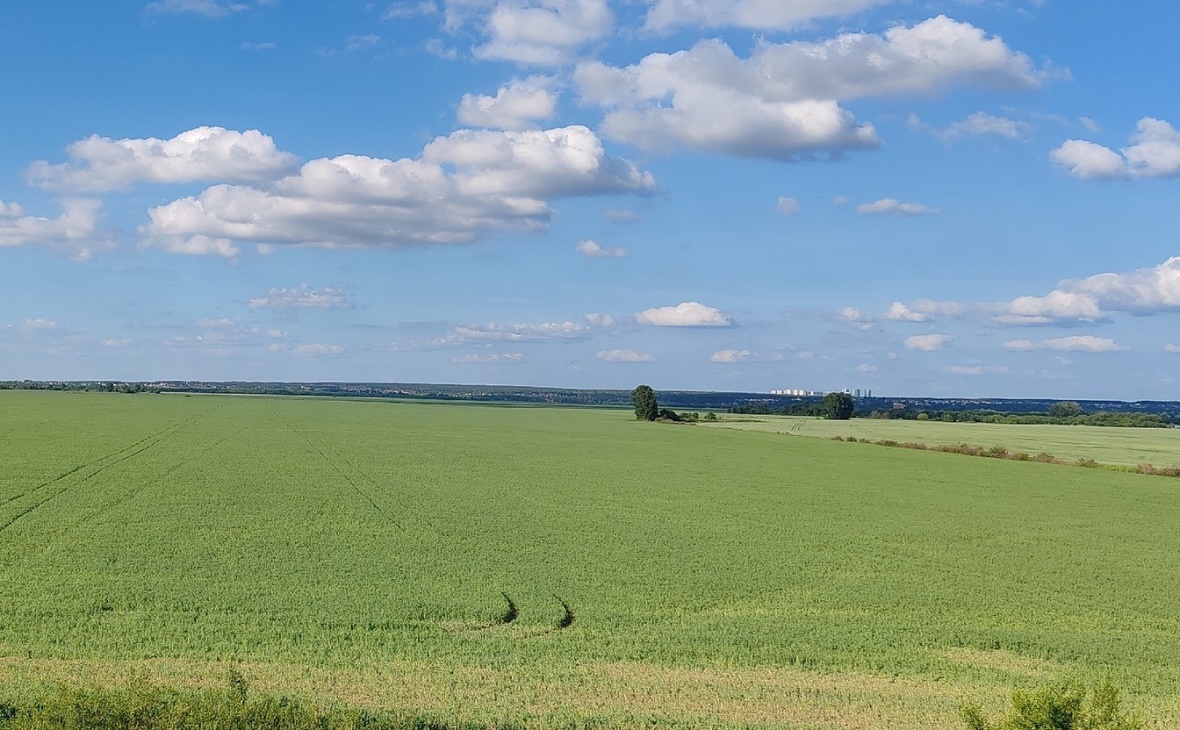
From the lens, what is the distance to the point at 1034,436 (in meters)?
95.9

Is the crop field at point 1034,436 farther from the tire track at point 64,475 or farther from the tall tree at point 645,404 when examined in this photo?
the tire track at point 64,475

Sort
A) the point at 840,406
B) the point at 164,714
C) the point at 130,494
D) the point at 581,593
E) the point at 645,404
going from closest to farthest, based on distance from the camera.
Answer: the point at 164,714, the point at 581,593, the point at 130,494, the point at 645,404, the point at 840,406

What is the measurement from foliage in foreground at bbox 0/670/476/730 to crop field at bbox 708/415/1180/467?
7058cm

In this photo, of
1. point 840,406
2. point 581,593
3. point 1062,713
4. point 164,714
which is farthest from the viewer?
point 840,406

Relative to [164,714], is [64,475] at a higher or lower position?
lower

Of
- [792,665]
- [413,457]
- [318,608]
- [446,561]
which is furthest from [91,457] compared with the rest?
[792,665]

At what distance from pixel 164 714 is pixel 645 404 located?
128m

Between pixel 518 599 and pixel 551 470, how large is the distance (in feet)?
105

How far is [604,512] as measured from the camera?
34750mm

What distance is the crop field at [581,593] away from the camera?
46.5 ft

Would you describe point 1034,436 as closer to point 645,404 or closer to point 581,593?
A: point 645,404

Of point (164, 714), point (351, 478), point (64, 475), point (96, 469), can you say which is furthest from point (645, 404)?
point (164, 714)

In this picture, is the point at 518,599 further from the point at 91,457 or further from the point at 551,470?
the point at 91,457

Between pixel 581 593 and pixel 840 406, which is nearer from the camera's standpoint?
pixel 581 593
